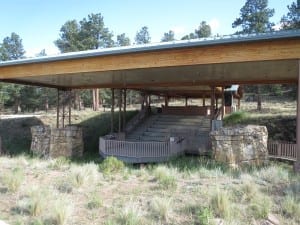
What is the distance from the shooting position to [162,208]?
5.21 metres

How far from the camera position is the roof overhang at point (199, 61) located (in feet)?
28.7

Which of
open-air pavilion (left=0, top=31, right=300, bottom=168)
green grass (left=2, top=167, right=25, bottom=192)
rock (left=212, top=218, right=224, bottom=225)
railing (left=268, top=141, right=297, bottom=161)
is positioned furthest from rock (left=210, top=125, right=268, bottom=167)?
green grass (left=2, top=167, right=25, bottom=192)

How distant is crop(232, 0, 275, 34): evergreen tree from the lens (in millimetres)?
32375

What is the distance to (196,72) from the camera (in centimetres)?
1285

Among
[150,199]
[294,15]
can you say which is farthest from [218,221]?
[294,15]

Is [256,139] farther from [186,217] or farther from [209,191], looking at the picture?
[186,217]

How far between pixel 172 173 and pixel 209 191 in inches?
77.5

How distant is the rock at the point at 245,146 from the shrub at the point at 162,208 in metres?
5.03

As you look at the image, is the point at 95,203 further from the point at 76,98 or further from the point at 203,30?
the point at 203,30

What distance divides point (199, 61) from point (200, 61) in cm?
3

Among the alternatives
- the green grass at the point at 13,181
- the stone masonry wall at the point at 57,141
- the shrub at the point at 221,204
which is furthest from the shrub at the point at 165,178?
the stone masonry wall at the point at 57,141

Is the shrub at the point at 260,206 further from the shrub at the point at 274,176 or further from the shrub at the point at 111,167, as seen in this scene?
the shrub at the point at 111,167

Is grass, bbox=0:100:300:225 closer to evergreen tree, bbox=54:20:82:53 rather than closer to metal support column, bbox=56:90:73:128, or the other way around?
metal support column, bbox=56:90:73:128

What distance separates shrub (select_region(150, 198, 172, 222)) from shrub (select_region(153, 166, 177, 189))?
1079 mm
